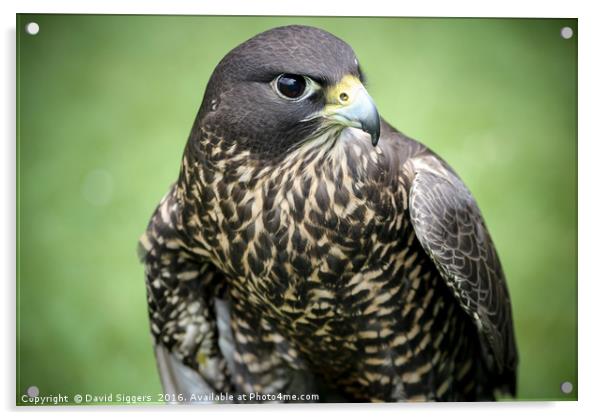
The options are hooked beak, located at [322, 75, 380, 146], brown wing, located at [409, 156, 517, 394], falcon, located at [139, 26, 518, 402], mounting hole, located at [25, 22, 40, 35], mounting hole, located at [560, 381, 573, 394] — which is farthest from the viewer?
mounting hole, located at [560, 381, 573, 394]

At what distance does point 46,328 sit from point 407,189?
1.22 metres

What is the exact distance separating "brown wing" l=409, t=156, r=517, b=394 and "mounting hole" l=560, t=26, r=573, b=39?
0.59m

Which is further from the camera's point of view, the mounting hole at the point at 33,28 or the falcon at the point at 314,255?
the mounting hole at the point at 33,28

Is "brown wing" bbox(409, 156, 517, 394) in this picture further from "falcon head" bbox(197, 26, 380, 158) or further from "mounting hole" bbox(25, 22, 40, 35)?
"mounting hole" bbox(25, 22, 40, 35)

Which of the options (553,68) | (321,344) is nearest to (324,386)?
(321,344)

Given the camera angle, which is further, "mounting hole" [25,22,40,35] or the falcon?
"mounting hole" [25,22,40,35]

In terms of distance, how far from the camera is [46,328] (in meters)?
2.25

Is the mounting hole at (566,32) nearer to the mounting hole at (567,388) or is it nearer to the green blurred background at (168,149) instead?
the green blurred background at (168,149)

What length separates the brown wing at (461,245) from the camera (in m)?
1.94

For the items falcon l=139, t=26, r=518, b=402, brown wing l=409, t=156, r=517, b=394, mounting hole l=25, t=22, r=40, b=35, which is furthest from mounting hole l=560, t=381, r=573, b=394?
mounting hole l=25, t=22, r=40, b=35

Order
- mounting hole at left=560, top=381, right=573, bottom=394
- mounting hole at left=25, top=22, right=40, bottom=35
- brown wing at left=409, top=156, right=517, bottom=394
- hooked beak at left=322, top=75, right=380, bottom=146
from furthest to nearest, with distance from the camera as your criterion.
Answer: mounting hole at left=560, top=381, right=573, bottom=394, mounting hole at left=25, top=22, right=40, bottom=35, brown wing at left=409, top=156, right=517, bottom=394, hooked beak at left=322, top=75, right=380, bottom=146

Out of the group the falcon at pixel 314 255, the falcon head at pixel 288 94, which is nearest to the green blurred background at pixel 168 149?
the falcon at pixel 314 255

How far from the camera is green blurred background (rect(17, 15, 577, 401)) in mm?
2205

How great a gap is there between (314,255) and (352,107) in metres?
0.45
